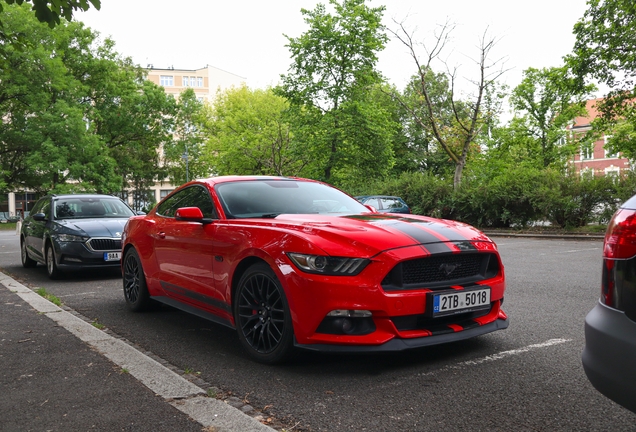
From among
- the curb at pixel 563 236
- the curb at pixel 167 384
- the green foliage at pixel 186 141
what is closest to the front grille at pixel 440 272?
the curb at pixel 167 384

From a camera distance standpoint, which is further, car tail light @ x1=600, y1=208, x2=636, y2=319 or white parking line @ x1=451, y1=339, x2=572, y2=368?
white parking line @ x1=451, y1=339, x2=572, y2=368

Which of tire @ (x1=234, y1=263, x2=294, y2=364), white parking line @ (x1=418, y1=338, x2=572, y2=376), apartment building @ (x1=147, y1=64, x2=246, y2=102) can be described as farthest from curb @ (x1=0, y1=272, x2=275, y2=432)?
apartment building @ (x1=147, y1=64, x2=246, y2=102)

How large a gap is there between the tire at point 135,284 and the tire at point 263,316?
91.0 inches

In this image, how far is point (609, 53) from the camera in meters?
23.3

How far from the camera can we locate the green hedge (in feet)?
68.4

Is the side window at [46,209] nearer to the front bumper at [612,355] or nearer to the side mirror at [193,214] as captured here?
the side mirror at [193,214]

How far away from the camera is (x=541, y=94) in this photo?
49656 mm

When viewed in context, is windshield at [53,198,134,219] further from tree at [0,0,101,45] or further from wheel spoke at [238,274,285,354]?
wheel spoke at [238,274,285,354]

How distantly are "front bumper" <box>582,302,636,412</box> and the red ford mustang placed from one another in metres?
1.48

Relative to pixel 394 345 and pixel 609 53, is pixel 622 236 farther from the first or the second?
pixel 609 53

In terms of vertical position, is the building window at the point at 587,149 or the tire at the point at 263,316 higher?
the building window at the point at 587,149

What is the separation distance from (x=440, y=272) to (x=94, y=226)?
24.7 ft

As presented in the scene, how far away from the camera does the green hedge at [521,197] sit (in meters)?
20.9

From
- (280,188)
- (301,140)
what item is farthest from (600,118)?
(280,188)
